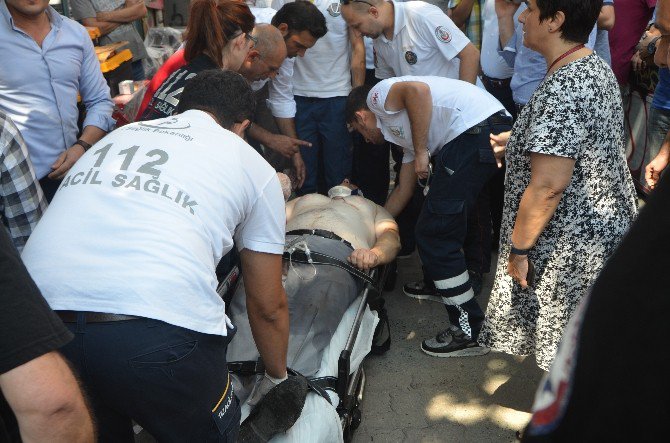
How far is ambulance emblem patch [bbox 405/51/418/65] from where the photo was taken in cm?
426

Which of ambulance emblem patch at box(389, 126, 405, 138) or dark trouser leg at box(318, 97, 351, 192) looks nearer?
ambulance emblem patch at box(389, 126, 405, 138)

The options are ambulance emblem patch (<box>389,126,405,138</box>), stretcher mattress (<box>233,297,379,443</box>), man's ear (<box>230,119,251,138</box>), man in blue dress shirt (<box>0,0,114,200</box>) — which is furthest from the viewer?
ambulance emblem patch (<box>389,126,405,138</box>)

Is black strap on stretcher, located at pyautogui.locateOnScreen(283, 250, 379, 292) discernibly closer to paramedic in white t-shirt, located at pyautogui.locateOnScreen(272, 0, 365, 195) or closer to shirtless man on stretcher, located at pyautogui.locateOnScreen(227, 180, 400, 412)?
shirtless man on stretcher, located at pyautogui.locateOnScreen(227, 180, 400, 412)

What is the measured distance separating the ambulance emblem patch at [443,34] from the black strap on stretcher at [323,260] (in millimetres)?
1757

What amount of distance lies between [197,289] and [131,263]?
0.64 feet

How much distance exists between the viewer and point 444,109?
344 cm

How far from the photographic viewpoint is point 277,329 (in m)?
2.25

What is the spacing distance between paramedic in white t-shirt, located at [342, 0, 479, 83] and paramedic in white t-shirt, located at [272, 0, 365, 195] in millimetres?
368

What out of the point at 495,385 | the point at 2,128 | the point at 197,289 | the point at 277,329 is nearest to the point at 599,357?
the point at 197,289

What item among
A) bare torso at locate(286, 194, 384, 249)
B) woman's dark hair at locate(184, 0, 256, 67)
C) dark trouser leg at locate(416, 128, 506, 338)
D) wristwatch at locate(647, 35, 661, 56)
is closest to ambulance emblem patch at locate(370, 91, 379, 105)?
dark trouser leg at locate(416, 128, 506, 338)

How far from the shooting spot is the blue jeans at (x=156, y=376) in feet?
5.59

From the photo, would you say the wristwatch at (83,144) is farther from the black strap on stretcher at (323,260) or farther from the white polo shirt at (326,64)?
the white polo shirt at (326,64)

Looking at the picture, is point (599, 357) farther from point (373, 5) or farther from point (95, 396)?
point (373, 5)

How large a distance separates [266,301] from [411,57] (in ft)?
8.58
